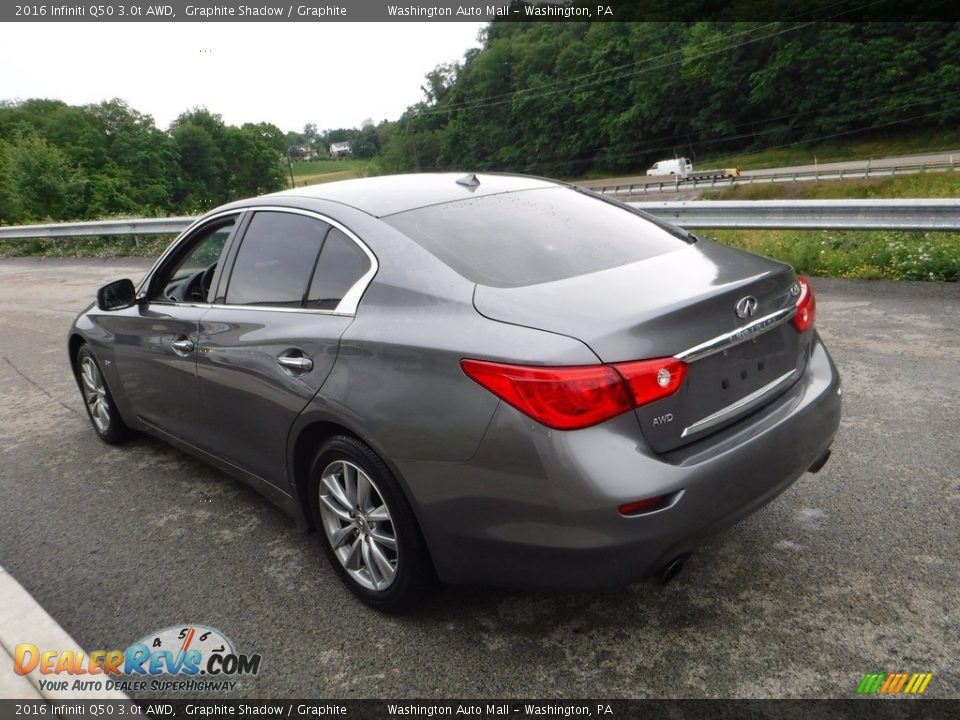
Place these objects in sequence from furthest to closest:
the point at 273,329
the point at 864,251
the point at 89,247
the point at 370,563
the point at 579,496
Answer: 1. the point at 89,247
2. the point at 864,251
3. the point at 273,329
4. the point at 370,563
5. the point at 579,496

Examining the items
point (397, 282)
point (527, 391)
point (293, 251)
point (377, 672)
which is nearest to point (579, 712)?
point (377, 672)

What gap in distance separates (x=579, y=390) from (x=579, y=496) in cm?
31

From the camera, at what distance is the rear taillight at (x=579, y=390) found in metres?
2.26

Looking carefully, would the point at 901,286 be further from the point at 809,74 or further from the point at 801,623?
the point at 809,74

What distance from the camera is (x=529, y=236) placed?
10.1ft

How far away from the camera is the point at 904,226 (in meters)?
7.29

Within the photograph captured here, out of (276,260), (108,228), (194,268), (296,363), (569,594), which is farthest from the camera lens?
(108,228)

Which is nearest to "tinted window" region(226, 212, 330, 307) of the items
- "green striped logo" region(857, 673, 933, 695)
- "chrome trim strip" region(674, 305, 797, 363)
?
"chrome trim strip" region(674, 305, 797, 363)

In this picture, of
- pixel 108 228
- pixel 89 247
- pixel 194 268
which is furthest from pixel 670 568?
pixel 89 247

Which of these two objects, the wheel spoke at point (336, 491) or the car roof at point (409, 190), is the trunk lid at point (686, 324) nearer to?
the car roof at point (409, 190)

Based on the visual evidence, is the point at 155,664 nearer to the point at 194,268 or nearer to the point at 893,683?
the point at 194,268

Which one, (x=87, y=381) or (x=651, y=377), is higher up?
(x=651, y=377)

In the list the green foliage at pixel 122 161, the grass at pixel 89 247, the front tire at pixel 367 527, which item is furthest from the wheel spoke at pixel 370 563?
the green foliage at pixel 122 161

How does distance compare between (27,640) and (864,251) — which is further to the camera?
(864,251)
